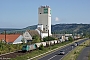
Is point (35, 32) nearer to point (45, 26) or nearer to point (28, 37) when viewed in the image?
point (28, 37)

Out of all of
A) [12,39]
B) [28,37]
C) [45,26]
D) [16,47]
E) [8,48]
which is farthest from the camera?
[45,26]

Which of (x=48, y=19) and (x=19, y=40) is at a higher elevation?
(x=48, y=19)

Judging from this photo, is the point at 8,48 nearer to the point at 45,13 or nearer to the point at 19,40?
the point at 19,40

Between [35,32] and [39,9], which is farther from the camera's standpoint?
[39,9]

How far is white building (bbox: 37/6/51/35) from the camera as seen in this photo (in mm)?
142125

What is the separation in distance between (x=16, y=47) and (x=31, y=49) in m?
6.43

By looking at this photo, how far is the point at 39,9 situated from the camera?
5906 inches

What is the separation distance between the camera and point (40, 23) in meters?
145

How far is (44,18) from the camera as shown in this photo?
473 feet

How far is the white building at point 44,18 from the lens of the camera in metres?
142

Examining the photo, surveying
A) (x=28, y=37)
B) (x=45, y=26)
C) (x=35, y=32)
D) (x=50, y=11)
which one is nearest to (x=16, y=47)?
(x=28, y=37)

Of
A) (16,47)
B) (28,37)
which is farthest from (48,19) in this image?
(16,47)

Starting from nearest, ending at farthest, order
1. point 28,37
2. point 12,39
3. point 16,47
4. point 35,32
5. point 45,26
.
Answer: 1. point 16,47
2. point 12,39
3. point 28,37
4. point 35,32
5. point 45,26

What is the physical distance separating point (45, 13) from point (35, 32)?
83.6 feet
